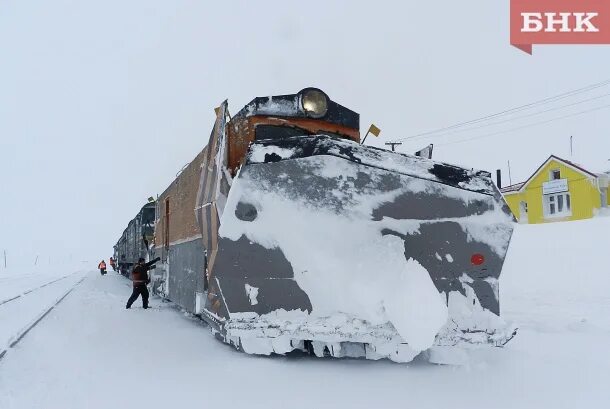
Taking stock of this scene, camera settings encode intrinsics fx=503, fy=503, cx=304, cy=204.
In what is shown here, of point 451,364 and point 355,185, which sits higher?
point 355,185

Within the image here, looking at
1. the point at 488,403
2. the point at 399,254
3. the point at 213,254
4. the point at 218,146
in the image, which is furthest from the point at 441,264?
the point at 218,146

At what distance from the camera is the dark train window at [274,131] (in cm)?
569

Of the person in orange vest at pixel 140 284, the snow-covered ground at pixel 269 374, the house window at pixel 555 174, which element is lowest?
the snow-covered ground at pixel 269 374

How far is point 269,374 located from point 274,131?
2.66m

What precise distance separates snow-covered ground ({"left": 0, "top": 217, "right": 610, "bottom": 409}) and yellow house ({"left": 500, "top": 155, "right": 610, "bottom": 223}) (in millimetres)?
23016

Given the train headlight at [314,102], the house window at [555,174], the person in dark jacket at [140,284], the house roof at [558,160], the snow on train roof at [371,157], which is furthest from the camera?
the house window at [555,174]

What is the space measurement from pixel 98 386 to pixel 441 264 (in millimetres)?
3261

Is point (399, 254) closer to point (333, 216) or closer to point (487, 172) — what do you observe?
point (333, 216)

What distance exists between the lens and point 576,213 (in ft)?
96.1

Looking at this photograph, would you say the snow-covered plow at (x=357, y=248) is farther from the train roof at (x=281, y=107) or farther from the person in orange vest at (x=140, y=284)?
the person in orange vest at (x=140, y=284)

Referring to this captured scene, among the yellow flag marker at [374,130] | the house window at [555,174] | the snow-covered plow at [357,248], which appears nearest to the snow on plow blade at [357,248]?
the snow-covered plow at [357,248]

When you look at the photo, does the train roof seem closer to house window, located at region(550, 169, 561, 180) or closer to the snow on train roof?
the snow on train roof

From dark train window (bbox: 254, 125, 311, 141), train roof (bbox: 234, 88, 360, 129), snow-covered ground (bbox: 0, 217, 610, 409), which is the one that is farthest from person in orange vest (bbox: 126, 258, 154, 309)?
dark train window (bbox: 254, 125, 311, 141)

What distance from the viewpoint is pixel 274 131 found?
578 cm
